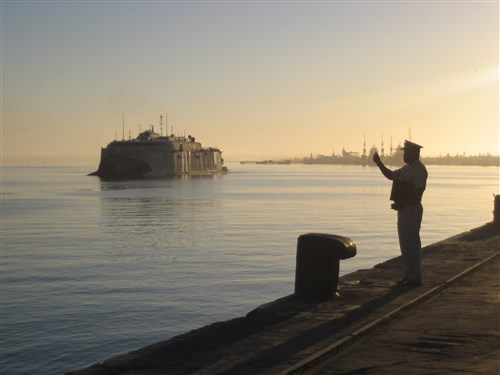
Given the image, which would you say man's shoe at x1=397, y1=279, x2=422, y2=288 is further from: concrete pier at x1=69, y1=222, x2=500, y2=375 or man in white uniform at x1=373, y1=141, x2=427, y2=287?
man in white uniform at x1=373, y1=141, x2=427, y2=287

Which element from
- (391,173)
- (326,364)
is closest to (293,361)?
(326,364)

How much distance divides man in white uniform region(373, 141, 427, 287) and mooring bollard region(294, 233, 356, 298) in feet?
3.42

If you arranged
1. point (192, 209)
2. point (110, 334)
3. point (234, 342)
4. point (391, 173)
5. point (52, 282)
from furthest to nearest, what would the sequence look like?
point (192, 209) → point (52, 282) → point (110, 334) → point (391, 173) → point (234, 342)

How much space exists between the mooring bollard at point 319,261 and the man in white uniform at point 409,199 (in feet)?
3.42

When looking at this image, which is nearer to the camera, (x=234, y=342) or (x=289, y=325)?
(x=234, y=342)

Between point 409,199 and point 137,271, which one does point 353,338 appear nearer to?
point 409,199

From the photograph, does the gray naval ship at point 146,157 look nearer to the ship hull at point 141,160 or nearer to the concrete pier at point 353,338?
the ship hull at point 141,160

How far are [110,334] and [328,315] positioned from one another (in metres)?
5.08

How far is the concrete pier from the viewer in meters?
5.42

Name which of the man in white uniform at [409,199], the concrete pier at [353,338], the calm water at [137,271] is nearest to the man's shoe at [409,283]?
the concrete pier at [353,338]

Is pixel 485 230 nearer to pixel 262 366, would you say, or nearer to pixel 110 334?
pixel 110 334

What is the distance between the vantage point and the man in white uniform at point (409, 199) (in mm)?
8727

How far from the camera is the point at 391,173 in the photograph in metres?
8.97

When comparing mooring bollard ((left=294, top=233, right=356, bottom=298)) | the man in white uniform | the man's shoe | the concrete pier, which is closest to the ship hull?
the man's shoe
